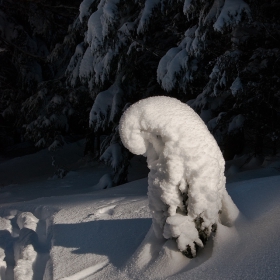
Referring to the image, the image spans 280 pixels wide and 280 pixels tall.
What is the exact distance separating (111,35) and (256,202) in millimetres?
4436

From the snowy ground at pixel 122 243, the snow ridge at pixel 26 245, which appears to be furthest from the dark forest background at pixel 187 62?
the snow ridge at pixel 26 245

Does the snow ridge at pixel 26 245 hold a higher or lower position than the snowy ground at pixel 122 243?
lower

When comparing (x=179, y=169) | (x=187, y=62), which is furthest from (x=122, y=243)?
(x=187, y=62)

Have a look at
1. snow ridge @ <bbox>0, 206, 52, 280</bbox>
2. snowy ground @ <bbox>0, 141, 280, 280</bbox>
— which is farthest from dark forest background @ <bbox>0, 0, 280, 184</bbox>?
snow ridge @ <bbox>0, 206, 52, 280</bbox>

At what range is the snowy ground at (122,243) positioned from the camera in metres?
2.39

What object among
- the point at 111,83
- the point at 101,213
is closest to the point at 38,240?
the point at 101,213

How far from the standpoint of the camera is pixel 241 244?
2.56m

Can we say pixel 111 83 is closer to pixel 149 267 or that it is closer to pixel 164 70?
pixel 164 70

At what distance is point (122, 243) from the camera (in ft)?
11.1

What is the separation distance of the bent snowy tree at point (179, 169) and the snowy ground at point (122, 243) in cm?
17

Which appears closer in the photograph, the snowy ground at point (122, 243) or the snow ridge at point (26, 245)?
the snowy ground at point (122, 243)

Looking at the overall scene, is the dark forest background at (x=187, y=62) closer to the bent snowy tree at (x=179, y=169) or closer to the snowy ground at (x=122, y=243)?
the snowy ground at (x=122, y=243)

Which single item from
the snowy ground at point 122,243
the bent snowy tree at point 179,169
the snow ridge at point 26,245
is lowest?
the snow ridge at point 26,245

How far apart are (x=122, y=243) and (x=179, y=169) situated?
3.75ft
